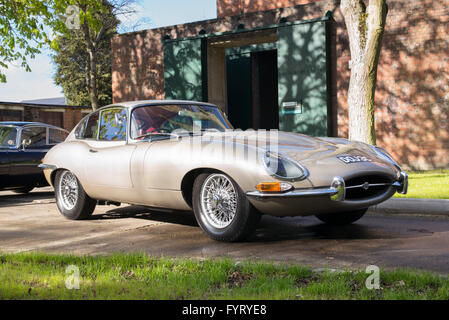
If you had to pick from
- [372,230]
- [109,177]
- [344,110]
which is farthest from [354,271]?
[344,110]

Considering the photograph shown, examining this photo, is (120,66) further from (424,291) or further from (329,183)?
(424,291)

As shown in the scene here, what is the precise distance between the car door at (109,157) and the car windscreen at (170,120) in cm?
21

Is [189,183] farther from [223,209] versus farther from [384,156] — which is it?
[384,156]

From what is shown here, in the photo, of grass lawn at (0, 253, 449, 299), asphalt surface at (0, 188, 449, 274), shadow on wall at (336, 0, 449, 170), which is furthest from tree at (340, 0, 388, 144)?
grass lawn at (0, 253, 449, 299)

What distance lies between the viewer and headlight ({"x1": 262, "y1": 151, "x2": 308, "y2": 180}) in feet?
16.1

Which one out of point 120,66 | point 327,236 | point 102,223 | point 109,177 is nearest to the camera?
point 327,236

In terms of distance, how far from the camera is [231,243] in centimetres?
531

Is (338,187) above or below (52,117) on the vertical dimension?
below

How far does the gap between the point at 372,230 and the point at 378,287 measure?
Result: 258 centimetres

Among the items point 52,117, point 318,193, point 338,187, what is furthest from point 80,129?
point 52,117

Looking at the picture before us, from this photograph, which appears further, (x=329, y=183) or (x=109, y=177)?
(x=109, y=177)

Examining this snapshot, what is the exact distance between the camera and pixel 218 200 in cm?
532

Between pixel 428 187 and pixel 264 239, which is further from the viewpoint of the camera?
pixel 428 187

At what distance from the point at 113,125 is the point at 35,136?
437 centimetres
